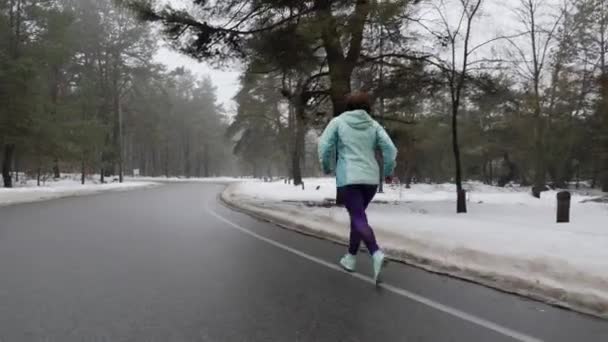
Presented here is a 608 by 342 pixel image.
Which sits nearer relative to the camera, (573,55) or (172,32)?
(172,32)

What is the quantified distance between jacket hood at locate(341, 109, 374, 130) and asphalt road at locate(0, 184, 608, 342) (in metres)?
1.68

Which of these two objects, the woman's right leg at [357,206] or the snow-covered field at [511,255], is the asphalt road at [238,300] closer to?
the snow-covered field at [511,255]

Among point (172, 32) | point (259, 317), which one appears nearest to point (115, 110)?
point (172, 32)

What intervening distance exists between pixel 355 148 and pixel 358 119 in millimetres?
331

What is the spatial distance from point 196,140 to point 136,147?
11747 millimetres

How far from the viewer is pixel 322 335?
3.29 m

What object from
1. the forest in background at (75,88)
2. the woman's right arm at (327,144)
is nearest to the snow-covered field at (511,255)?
the woman's right arm at (327,144)

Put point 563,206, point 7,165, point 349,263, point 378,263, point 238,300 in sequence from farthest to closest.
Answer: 1. point 7,165
2. point 563,206
3. point 349,263
4. point 378,263
5. point 238,300

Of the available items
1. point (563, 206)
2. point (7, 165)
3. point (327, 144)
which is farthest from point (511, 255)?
point (7, 165)

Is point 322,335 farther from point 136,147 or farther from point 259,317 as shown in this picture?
point 136,147

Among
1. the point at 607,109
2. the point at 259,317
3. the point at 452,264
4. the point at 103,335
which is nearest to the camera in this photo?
the point at 103,335

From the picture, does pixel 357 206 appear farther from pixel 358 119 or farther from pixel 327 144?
pixel 358 119

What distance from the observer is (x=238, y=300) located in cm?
416

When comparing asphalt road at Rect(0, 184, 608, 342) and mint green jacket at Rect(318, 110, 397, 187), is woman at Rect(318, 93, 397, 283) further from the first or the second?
asphalt road at Rect(0, 184, 608, 342)
